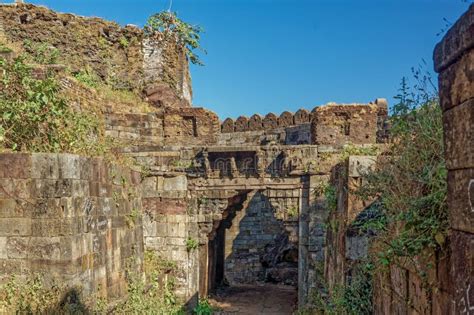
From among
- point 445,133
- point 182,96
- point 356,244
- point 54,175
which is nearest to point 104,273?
point 54,175

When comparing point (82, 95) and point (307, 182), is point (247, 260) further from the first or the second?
point (82, 95)

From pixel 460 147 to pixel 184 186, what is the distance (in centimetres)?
916

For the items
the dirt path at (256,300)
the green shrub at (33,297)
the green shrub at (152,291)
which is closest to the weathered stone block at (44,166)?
the green shrub at (33,297)

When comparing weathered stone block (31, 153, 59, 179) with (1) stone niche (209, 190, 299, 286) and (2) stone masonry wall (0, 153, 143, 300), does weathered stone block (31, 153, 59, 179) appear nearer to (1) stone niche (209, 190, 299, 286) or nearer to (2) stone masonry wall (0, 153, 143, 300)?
(2) stone masonry wall (0, 153, 143, 300)

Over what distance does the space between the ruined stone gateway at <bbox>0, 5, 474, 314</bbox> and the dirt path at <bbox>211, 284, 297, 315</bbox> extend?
0.71m

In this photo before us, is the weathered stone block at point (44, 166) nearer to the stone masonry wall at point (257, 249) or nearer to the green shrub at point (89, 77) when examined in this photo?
the green shrub at point (89, 77)

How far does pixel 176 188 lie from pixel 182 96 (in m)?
6.50

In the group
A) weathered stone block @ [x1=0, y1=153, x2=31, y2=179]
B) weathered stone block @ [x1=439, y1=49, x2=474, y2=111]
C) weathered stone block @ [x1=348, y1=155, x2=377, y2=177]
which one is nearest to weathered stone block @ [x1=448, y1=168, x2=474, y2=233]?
weathered stone block @ [x1=439, y1=49, x2=474, y2=111]

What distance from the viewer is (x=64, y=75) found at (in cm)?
1000

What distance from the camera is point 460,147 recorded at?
7.03ft

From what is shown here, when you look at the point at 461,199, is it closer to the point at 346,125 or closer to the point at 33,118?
the point at 33,118

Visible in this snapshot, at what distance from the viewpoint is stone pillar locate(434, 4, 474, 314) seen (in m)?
2.01

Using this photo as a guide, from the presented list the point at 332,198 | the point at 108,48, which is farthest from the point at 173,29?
the point at 332,198

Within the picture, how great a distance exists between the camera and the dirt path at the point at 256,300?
1179cm
